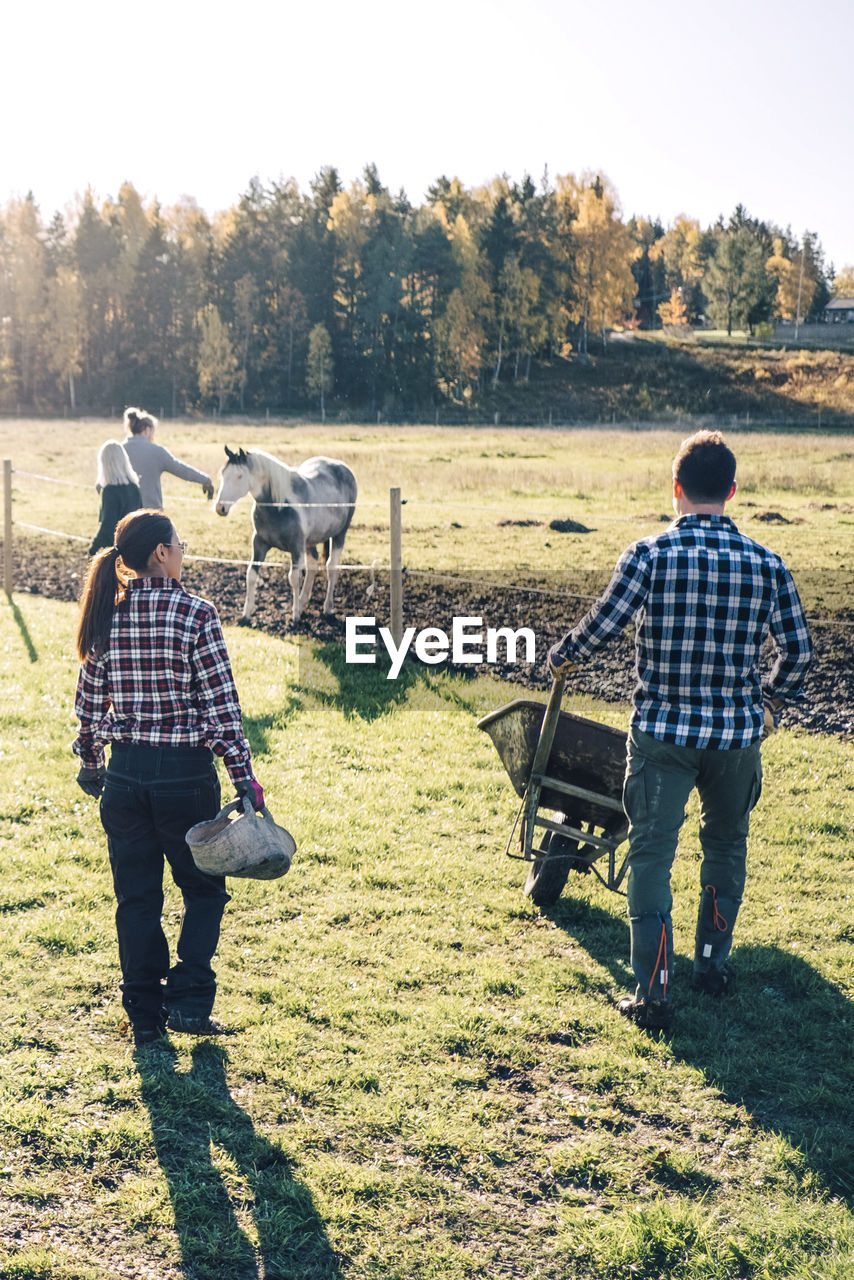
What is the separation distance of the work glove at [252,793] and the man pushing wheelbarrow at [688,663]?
137 cm

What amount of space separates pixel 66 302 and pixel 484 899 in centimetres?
6818

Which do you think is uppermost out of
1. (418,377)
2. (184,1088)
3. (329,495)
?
(418,377)

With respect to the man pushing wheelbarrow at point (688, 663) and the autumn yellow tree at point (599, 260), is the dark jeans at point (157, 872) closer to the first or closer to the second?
the man pushing wheelbarrow at point (688, 663)

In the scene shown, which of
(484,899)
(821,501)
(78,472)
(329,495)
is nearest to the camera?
(484,899)

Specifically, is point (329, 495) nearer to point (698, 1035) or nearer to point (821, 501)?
point (698, 1035)

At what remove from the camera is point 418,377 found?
6375 cm

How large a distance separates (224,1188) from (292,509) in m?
8.80

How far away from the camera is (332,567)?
12.5 meters

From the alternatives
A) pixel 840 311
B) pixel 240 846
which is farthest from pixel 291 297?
pixel 840 311

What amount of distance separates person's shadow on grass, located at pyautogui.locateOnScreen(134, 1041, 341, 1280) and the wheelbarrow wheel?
1947mm

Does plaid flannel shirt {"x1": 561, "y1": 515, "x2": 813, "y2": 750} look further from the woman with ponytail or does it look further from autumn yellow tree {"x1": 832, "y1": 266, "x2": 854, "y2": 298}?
autumn yellow tree {"x1": 832, "y1": 266, "x2": 854, "y2": 298}

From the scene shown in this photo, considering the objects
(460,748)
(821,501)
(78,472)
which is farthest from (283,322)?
(460,748)

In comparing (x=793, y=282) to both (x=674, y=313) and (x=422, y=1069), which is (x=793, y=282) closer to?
(x=674, y=313)

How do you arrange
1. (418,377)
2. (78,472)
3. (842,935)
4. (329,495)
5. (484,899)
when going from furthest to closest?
1. (418,377)
2. (78,472)
3. (329,495)
4. (484,899)
5. (842,935)
